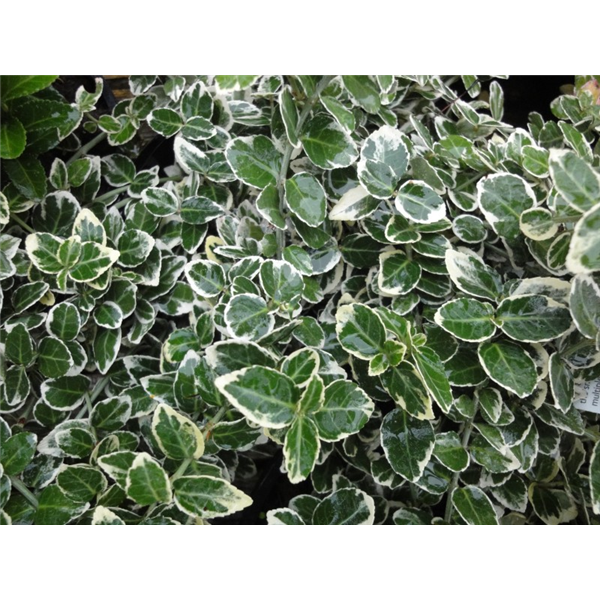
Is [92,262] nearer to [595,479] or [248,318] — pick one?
[248,318]

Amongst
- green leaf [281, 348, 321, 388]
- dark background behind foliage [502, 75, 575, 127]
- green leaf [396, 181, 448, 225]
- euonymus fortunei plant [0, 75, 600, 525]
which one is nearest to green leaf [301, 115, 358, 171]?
euonymus fortunei plant [0, 75, 600, 525]

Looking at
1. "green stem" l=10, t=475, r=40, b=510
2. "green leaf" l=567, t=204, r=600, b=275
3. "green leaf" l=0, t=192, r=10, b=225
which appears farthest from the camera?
"green leaf" l=0, t=192, r=10, b=225

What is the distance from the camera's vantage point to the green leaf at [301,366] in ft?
2.54

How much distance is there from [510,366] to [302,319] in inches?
13.2

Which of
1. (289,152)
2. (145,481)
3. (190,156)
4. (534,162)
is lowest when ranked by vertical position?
(145,481)

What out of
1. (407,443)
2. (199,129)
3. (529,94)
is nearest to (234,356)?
(407,443)

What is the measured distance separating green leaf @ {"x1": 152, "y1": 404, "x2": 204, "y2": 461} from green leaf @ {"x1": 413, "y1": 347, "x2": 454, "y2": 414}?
35 cm

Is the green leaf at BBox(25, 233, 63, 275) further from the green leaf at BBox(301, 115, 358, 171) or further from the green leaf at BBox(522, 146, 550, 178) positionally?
the green leaf at BBox(522, 146, 550, 178)

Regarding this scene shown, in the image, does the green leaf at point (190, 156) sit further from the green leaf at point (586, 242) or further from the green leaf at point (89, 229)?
the green leaf at point (586, 242)

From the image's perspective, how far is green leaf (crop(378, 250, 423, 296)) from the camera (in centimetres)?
91

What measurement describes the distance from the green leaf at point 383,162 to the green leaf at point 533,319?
0.27 meters

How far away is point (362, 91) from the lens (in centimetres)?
88

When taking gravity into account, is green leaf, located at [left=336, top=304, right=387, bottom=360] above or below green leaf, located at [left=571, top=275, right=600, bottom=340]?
below
